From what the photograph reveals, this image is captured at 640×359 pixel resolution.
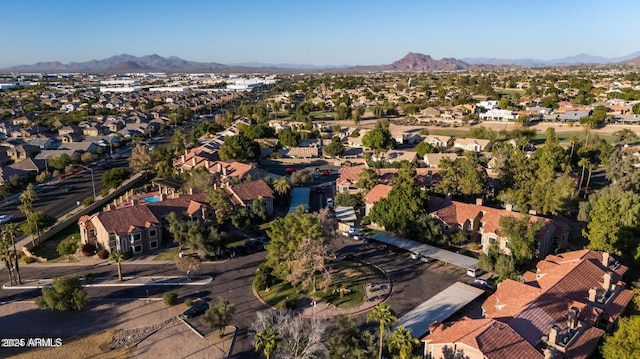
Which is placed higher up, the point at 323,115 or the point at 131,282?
the point at 323,115

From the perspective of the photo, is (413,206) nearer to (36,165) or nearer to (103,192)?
(103,192)

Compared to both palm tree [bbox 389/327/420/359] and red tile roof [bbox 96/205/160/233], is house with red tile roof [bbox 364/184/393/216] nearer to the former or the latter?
red tile roof [bbox 96/205/160/233]

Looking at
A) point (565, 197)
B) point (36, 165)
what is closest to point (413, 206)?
point (565, 197)

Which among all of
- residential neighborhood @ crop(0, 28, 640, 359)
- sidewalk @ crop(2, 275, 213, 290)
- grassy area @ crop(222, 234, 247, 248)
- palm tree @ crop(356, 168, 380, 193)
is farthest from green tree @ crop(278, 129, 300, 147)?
sidewalk @ crop(2, 275, 213, 290)

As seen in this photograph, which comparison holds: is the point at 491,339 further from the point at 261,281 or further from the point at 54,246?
the point at 54,246

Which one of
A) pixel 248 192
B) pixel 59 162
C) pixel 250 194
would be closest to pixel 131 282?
pixel 250 194

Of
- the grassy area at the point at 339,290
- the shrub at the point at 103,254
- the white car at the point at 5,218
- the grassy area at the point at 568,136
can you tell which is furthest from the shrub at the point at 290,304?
the grassy area at the point at 568,136
